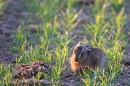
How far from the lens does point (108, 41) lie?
256 inches

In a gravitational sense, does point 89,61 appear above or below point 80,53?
below

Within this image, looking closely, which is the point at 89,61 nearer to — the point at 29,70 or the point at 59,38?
the point at 29,70

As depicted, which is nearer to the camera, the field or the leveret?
the field

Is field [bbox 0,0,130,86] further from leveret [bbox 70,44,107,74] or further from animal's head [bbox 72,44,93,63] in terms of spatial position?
animal's head [bbox 72,44,93,63]

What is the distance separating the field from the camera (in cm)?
497

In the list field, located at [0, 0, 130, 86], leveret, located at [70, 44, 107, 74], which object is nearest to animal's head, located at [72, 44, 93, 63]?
leveret, located at [70, 44, 107, 74]

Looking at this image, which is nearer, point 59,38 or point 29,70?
point 29,70

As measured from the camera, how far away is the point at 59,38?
6.58 meters

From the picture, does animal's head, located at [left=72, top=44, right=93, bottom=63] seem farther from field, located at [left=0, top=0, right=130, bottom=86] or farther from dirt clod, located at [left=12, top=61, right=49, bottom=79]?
dirt clod, located at [left=12, top=61, right=49, bottom=79]

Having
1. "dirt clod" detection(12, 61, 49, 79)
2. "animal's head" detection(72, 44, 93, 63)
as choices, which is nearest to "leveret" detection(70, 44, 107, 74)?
"animal's head" detection(72, 44, 93, 63)

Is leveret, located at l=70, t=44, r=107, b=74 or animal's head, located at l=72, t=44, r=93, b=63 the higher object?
animal's head, located at l=72, t=44, r=93, b=63

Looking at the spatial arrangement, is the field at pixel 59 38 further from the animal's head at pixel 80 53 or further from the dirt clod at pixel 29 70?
the animal's head at pixel 80 53

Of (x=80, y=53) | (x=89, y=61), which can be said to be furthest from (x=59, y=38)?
(x=80, y=53)

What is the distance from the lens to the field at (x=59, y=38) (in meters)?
4.97
